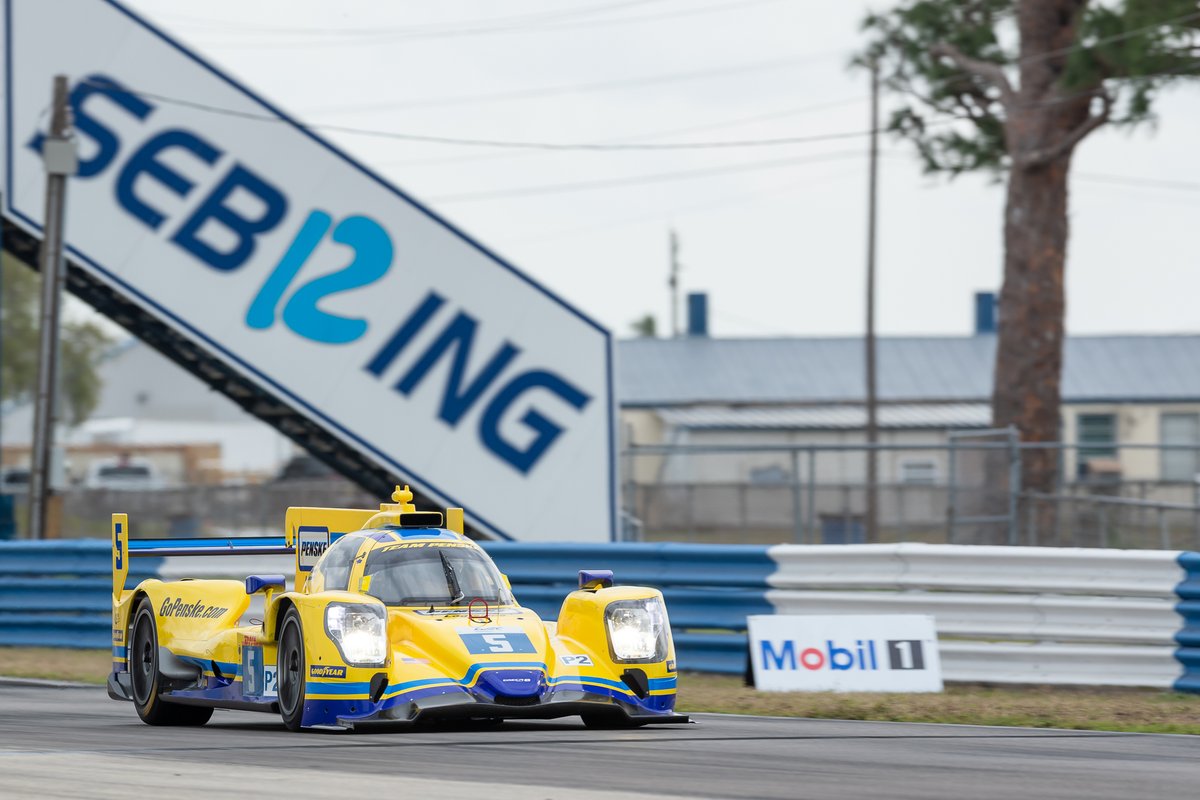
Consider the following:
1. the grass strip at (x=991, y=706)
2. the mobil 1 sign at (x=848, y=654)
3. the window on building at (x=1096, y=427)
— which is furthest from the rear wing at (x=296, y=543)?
the window on building at (x=1096, y=427)

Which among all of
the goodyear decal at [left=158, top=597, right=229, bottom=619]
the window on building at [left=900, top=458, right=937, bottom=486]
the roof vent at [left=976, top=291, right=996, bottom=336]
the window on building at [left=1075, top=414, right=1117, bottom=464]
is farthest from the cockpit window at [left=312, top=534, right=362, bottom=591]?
the roof vent at [left=976, top=291, right=996, bottom=336]

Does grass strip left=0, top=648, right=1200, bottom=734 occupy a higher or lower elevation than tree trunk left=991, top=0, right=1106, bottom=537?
lower

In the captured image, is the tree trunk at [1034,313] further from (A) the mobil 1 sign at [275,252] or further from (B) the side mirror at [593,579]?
(B) the side mirror at [593,579]

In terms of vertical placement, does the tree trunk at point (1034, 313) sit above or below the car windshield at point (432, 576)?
above

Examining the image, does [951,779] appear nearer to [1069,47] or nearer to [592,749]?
[592,749]

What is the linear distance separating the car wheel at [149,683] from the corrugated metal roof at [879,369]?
40423mm

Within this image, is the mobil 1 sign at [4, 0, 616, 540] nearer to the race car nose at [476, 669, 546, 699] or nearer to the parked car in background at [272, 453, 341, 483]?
the race car nose at [476, 669, 546, 699]

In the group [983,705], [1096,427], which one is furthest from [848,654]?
[1096,427]

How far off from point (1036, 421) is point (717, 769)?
16.6 meters

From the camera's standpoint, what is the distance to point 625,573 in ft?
49.3

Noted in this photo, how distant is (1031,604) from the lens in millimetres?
13656

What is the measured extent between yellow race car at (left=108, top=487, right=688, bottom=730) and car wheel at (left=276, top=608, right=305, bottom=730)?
0.01 metres

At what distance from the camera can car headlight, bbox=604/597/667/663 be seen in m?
9.91

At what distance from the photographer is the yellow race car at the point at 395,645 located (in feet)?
30.6
